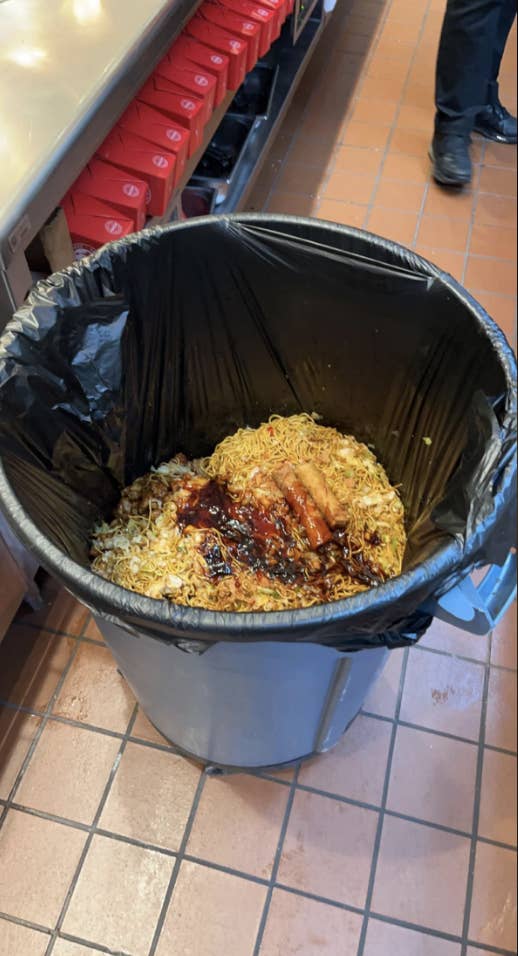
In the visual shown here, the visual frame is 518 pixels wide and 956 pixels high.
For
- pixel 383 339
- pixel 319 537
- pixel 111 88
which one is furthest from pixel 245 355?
pixel 111 88

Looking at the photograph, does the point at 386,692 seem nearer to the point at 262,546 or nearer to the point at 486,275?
the point at 262,546

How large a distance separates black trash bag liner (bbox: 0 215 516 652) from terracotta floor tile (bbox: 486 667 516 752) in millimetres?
457

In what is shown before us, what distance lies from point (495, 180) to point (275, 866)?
222cm

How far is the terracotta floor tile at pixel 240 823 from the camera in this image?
1.28 meters

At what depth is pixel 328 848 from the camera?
4.24 ft

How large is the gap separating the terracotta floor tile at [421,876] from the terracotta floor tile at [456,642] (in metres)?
0.35

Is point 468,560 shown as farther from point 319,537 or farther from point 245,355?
point 245,355

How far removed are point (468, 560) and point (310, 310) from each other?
2.04ft

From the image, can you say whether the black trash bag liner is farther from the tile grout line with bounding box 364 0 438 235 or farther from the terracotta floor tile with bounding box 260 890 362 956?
the tile grout line with bounding box 364 0 438 235

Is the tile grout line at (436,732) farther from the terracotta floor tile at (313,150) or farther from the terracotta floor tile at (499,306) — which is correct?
the terracotta floor tile at (313,150)

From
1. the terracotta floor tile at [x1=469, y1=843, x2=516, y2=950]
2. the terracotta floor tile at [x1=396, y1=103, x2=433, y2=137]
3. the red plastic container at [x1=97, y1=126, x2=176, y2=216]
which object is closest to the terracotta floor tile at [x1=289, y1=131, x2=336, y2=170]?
the terracotta floor tile at [x1=396, y1=103, x2=433, y2=137]

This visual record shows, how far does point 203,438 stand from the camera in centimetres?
146

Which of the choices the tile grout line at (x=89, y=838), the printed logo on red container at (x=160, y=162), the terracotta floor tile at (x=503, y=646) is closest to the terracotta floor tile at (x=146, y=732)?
the tile grout line at (x=89, y=838)

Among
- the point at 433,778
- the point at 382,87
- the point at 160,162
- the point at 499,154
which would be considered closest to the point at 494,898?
the point at 433,778
